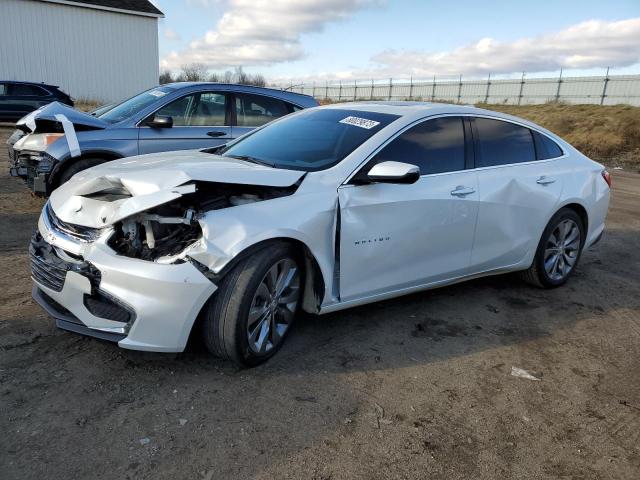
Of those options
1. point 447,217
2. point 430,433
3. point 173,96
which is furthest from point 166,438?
point 173,96

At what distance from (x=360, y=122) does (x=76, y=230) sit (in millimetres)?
2147

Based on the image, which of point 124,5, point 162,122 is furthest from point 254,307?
point 124,5

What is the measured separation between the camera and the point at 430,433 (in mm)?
2840

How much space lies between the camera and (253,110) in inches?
303

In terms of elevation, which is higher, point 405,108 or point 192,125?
point 405,108

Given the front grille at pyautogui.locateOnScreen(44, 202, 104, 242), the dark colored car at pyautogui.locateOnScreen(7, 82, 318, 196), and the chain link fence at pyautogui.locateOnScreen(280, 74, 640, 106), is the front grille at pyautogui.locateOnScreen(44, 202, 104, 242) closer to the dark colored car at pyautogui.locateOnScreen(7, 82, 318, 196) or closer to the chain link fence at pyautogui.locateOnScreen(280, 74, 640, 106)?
the dark colored car at pyautogui.locateOnScreen(7, 82, 318, 196)

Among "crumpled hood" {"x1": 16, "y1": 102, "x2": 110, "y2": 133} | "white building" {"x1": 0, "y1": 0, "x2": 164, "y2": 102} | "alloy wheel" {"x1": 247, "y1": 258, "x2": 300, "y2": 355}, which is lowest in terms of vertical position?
"alloy wheel" {"x1": 247, "y1": 258, "x2": 300, "y2": 355}

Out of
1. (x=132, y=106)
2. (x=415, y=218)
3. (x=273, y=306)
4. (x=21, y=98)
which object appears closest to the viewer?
(x=273, y=306)

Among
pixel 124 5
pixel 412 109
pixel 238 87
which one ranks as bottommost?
pixel 412 109

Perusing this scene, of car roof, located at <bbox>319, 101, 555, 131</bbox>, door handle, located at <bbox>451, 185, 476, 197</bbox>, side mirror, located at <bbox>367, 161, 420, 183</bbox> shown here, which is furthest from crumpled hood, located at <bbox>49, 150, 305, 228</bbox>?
door handle, located at <bbox>451, 185, 476, 197</bbox>

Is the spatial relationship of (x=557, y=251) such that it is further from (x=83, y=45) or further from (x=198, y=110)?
(x=83, y=45)

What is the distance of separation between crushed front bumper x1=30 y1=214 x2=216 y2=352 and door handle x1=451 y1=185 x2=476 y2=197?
6.79 ft

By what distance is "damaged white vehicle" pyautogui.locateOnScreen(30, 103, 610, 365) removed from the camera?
299 cm

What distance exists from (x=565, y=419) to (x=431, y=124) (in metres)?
2.28
